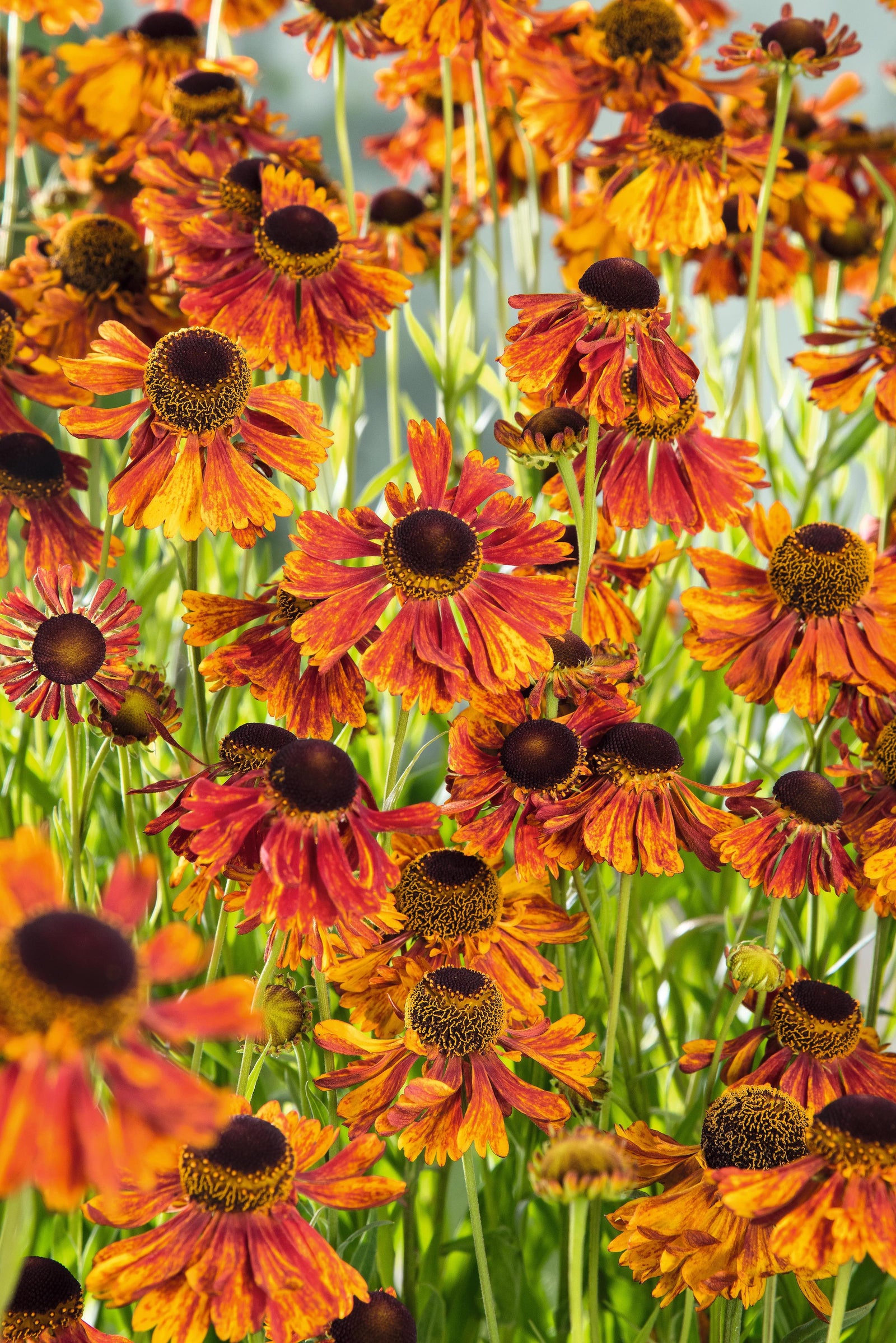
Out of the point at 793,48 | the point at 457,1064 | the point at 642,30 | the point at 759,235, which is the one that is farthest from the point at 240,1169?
the point at 642,30

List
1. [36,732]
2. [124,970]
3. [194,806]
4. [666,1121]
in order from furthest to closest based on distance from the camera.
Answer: [36,732]
[666,1121]
[194,806]
[124,970]

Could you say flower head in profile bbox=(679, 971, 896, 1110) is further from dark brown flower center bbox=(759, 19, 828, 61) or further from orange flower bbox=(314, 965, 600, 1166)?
dark brown flower center bbox=(759, 19, 828, 61)

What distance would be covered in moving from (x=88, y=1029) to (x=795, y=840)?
0.38 meters

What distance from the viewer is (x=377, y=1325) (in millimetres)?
446

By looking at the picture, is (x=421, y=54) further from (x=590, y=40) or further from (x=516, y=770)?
(x=516, y=770)

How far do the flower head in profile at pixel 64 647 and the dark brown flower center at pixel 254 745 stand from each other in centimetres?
6

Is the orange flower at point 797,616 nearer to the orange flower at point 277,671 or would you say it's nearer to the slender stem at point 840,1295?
the orange flower at point 277,671

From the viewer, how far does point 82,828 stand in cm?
59

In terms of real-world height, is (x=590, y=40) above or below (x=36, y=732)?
above

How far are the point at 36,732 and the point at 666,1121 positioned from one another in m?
0.49

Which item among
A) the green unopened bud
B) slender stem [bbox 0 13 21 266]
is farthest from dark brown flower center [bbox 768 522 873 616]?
slender stem [bbox 0 13 21 266]

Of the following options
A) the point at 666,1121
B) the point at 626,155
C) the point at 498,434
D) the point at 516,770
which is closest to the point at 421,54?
the point at 626,155

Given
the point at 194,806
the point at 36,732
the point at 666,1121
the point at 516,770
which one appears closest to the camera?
the point at 194,806

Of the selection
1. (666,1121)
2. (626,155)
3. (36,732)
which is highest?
(626,155)
